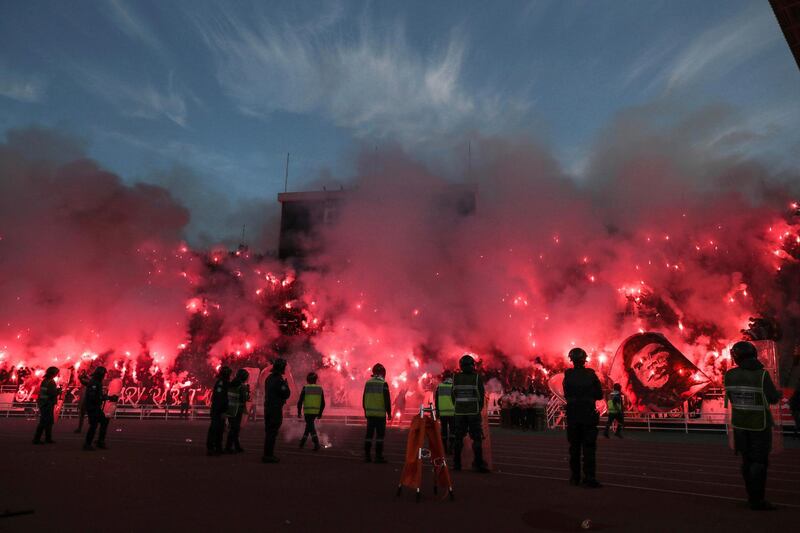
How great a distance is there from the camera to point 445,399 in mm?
11219

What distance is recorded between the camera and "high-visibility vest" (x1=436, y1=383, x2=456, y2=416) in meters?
11.2

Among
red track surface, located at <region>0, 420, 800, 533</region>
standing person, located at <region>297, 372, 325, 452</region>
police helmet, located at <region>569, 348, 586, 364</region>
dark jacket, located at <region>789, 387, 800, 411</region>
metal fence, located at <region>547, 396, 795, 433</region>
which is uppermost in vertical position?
police helmet, located at <region>569, 348, 586, 364</region>

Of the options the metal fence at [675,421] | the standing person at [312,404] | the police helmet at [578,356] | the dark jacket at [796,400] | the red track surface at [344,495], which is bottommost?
the red track surface at [344,495]

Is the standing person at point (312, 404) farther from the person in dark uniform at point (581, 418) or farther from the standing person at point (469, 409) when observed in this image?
the person in dark uniform at point (581, 418)

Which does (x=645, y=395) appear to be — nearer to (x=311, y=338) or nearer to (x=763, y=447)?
(x=763, y=447)

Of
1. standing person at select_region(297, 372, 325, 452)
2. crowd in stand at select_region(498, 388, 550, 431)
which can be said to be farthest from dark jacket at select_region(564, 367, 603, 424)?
crowd in stand at select_region(498, 388, 550, 431)

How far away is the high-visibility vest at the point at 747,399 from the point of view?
6.07 m

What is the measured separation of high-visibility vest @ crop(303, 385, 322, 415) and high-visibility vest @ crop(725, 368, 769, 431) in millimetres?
7961

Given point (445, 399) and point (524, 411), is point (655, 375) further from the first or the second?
point (445, 399)

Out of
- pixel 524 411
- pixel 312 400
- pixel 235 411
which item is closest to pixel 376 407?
pixel 312 400

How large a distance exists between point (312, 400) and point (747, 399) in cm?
827

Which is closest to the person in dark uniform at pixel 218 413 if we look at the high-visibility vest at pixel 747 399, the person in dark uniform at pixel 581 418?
the person in dark uniform at pixel 581 418

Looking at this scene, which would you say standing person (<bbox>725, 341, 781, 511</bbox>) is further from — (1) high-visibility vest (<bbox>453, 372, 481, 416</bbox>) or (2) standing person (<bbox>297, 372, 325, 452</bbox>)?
(2) standing person (<bbox>297, 372, 325, 452</bbox>)

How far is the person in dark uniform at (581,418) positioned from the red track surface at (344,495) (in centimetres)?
33
